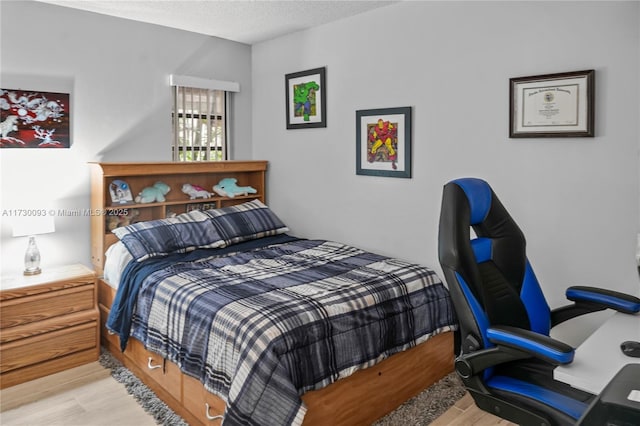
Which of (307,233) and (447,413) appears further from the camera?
(307,233)

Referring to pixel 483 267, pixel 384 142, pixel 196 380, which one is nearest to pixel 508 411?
pixel 483 267

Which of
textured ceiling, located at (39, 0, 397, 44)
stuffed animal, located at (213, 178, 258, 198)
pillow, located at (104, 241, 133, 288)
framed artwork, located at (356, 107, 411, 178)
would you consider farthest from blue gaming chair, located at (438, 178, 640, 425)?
stuffed animal, located at (213, 178, 258, 198)

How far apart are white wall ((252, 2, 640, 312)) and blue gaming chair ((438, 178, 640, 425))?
0.62m

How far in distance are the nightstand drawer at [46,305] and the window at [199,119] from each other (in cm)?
145

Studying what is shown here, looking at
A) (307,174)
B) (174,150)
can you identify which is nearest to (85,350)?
(174,150)

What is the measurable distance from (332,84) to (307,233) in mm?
1322

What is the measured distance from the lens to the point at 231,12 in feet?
11.8

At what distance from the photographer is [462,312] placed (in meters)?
1.92

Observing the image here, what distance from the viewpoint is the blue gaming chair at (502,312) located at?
1.67 metres

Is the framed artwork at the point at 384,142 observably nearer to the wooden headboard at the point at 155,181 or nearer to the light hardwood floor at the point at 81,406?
the wooden headboard at the point at 155,181

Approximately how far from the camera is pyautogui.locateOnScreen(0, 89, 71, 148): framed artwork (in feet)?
10.6

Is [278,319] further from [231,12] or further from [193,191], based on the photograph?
[231,12]

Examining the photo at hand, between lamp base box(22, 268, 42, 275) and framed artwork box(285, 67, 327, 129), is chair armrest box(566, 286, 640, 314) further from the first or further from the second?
lamp base box(22, 268, 42, 275)

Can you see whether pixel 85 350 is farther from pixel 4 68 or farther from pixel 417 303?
pixel 417 303
